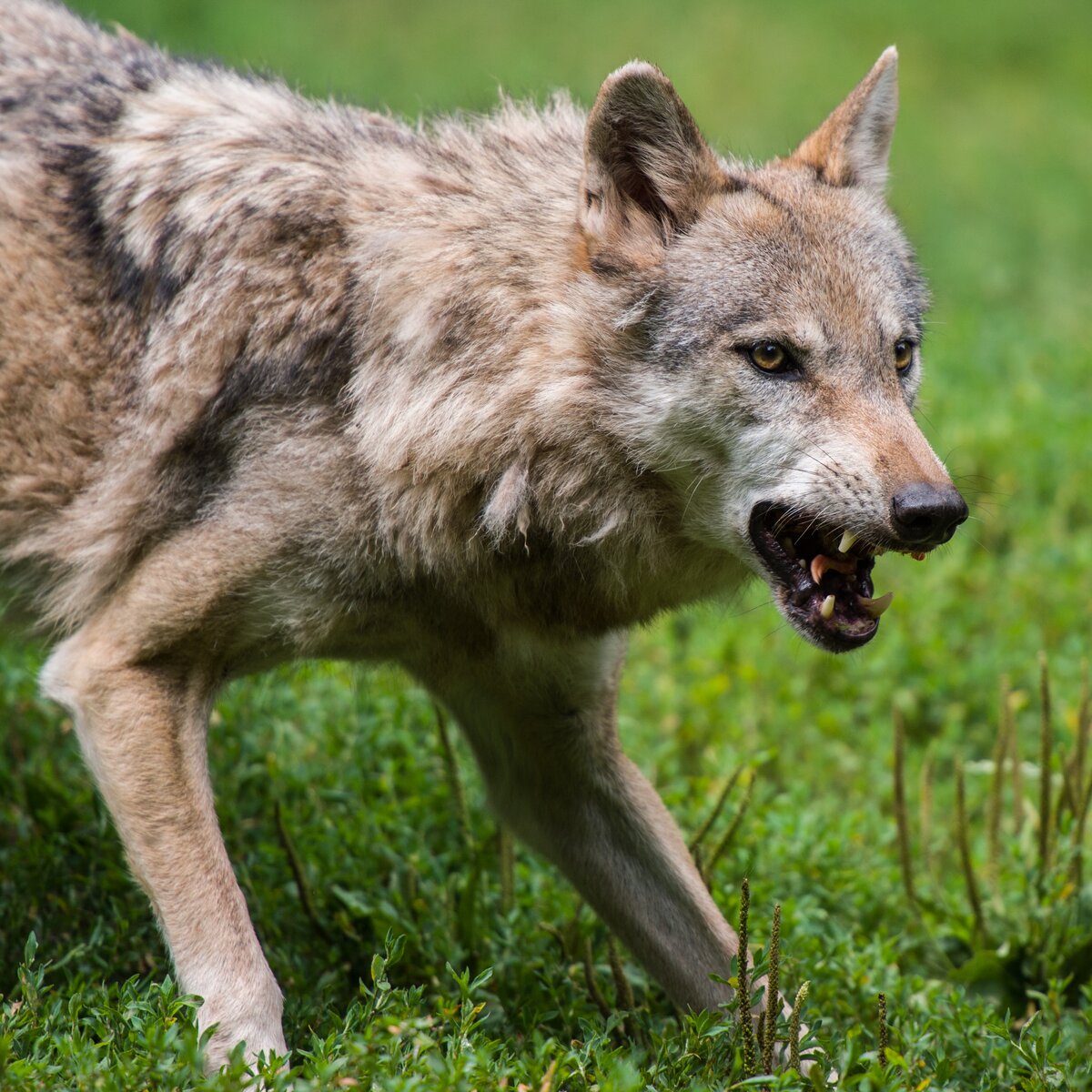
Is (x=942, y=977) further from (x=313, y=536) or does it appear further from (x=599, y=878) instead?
(x=313, y=536)

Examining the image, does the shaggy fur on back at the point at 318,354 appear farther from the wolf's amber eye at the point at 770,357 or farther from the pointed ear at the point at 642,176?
the wolf's amber eye at the point at 770,357

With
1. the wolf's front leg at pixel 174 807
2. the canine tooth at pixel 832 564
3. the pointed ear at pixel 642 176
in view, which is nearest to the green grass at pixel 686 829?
the wolf's front leg at pixel 174 807

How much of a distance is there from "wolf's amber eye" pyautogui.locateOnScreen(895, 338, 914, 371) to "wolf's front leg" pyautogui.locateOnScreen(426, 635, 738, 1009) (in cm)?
110

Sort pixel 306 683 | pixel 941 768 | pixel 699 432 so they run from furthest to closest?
pixel 941 768 → pixel 306 683 → pixel 699 432

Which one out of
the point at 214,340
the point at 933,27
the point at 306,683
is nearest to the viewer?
the point at 214,340

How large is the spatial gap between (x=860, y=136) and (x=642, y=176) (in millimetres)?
753

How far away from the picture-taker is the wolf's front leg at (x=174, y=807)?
135 inches

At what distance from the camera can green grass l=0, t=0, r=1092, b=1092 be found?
11.0ft

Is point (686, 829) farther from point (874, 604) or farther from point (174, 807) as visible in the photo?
point (174, 807)

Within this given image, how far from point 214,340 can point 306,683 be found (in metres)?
2.09

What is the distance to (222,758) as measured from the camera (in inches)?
201

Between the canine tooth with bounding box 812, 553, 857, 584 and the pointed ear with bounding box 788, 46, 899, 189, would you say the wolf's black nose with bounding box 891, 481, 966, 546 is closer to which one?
the canine tooth with bounding box 812, 553, 857, 584

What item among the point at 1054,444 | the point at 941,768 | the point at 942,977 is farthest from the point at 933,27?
the point at 942,977

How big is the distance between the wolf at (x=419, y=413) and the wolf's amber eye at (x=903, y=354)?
13 mm
